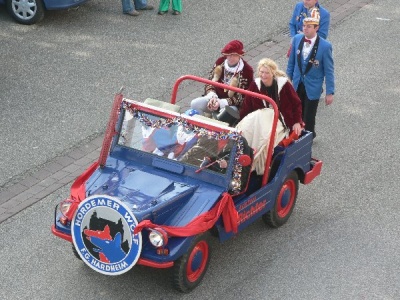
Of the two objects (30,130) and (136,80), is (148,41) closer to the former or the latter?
(136,80)

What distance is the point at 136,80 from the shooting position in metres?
11.7

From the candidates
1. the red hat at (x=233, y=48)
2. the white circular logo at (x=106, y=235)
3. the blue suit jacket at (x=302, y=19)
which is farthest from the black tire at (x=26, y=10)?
the white circular logo at (x=106, y=235)

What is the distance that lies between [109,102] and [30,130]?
3.97ft

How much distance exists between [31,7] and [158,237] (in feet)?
22.8

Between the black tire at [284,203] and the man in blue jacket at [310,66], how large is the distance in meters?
1.47

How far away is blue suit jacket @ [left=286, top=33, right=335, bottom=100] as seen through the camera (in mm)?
9555

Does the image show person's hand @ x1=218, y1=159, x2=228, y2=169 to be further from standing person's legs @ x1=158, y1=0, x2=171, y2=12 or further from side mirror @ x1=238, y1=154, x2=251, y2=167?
standing person's legs @ x1=158, y1=0, x2=171, y2=12

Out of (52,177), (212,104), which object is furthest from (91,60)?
(212,104)

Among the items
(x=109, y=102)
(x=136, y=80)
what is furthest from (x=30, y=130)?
(x=136, y=80)

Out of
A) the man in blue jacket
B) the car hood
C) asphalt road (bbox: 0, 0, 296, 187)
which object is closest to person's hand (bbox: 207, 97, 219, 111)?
the car hood

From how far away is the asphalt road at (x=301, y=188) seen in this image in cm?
771

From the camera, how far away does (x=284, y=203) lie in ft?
28.2

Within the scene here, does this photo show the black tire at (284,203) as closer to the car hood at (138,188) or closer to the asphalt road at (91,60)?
the car hood at (138,188)

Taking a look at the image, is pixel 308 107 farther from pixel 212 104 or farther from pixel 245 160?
pixel 245 160
